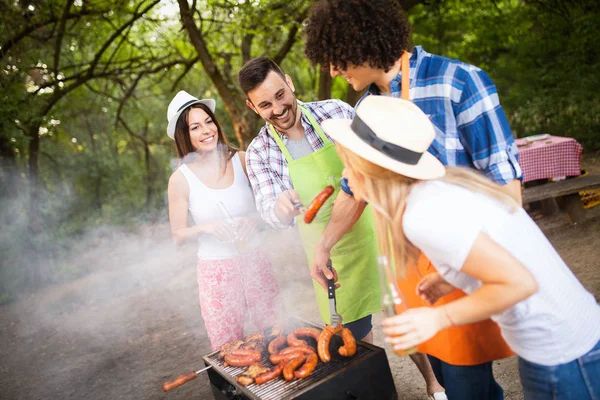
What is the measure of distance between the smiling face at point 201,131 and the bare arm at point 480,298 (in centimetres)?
215

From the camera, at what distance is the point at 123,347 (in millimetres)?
5434

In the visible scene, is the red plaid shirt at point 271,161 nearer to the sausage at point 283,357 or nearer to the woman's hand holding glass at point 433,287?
the sausage at point 283,357

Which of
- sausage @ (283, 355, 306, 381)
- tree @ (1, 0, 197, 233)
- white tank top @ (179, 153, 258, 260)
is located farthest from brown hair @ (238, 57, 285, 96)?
tree @ (1, 0, 197, 233)

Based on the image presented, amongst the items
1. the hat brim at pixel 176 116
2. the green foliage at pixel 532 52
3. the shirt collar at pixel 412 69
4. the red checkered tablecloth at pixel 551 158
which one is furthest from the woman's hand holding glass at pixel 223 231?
the green foliage at pixel 532 52

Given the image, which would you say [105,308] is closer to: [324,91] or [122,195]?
[324,91]

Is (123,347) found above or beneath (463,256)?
beneath

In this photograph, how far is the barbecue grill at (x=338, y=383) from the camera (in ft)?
6.60

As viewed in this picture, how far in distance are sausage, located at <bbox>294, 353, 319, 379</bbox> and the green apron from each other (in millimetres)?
668

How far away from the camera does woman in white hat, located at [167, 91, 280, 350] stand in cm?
299

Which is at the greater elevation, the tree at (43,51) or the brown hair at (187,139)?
the tree at (43,51)

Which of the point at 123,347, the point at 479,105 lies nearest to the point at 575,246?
the point at 479,105

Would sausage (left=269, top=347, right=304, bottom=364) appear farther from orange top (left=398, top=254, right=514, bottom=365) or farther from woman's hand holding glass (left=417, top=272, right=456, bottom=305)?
woman's hand holding glass (left=417, top=272, right=456, bottom=305)

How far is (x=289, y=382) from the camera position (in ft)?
6.99

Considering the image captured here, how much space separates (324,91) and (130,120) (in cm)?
912
